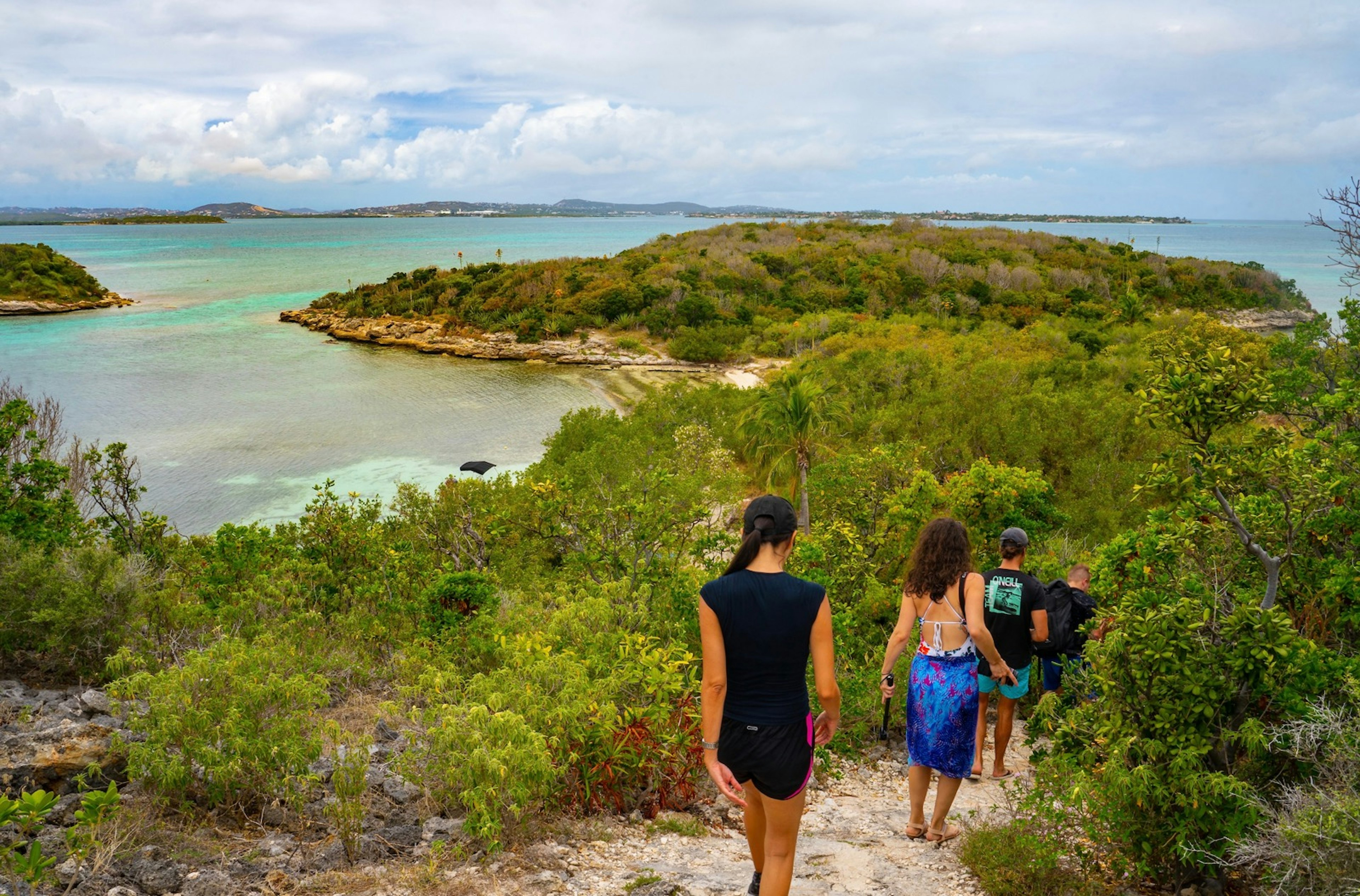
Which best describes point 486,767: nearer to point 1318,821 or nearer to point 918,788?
point 918,788

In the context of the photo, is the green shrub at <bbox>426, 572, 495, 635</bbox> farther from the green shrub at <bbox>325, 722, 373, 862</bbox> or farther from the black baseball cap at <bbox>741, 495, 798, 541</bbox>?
the black baseball cap at <bbox>741, 495, 798, 541</bbox>

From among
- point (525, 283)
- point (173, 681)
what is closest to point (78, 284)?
point (525, 283)

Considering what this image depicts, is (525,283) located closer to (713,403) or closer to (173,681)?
(713,403)

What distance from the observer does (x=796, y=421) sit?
1809cm

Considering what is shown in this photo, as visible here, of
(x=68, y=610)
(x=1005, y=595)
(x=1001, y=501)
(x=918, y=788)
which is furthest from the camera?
(x=1001, y=501)

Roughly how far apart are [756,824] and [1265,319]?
59.6 m

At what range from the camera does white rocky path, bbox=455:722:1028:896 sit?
3.97 meters

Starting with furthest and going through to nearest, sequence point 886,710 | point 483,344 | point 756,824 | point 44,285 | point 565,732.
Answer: point 44,285 < point 483,344 < point 886,710 < point 565,732 < point 756,824

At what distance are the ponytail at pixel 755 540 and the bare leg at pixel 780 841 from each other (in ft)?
3.22

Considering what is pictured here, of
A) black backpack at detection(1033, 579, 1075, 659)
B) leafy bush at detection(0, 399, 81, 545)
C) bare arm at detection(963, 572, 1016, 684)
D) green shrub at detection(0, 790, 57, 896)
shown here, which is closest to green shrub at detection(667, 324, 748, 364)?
leafy bush at detection(0, 399, 81, 545)

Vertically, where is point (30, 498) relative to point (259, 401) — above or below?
above

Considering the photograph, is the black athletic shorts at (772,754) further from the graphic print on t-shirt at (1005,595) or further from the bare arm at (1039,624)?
the bare arm at (1039,624)

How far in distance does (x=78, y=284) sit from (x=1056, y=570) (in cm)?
7745

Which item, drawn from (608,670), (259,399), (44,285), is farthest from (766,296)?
(44,285)
